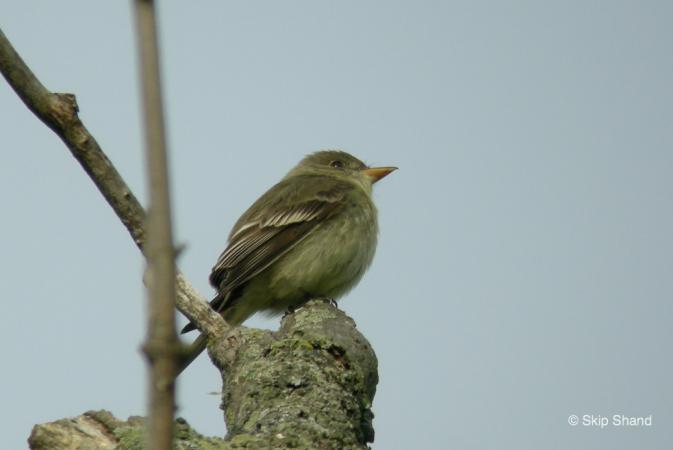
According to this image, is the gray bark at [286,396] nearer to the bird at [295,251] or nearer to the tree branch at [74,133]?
the tree branch at [74,133]

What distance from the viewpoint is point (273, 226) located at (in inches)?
345

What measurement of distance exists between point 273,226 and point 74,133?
477 centimetres

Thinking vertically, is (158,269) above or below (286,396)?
below

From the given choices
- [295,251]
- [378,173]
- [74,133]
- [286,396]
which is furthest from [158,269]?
[378,173]

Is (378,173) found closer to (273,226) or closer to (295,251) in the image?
(273,226)

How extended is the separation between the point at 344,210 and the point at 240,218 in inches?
45.4

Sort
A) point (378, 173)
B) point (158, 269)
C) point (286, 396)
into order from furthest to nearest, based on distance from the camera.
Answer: point (378, 173) → point (286, 396) → point (158, 269)

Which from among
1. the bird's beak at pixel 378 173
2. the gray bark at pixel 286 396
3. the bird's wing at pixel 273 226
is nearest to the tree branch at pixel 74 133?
the gray bark at pixel 286 396

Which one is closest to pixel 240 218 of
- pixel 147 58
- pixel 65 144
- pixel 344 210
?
pixel 344 210

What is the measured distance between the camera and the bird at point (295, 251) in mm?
8320

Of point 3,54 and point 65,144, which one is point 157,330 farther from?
point 65,144

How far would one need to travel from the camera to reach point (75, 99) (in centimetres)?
392

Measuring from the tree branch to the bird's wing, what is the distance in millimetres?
3578

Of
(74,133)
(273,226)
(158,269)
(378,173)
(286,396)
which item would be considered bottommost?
(158,269)
